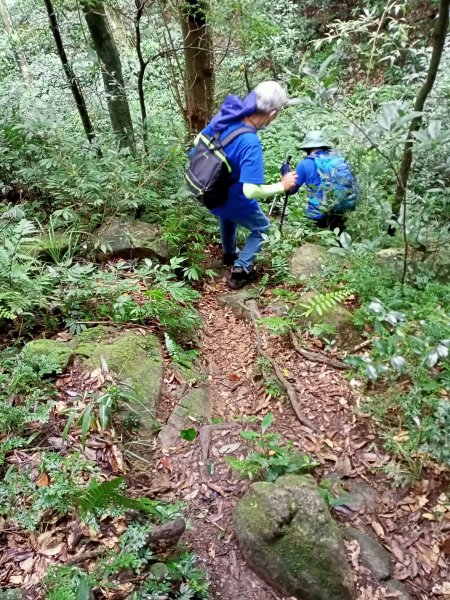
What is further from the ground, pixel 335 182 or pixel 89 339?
pixel 335 182

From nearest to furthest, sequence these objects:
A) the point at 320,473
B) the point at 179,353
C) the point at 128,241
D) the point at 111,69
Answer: the point at 320,473 → the point at 179,353 → the point at 128,241 → the point at 111,69

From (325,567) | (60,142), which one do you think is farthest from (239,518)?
(60,142)

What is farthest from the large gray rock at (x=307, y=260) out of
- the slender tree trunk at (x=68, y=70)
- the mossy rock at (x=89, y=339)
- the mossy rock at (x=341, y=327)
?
the slender tree trunk at (x=68, y=70)

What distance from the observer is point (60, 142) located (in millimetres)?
5504

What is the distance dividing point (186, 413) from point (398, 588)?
181 cm

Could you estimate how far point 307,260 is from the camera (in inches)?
204

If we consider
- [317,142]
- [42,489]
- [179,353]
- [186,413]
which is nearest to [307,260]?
[317,142]

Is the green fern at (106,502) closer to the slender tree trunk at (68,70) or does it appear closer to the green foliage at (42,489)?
the green foliage at (42,489)

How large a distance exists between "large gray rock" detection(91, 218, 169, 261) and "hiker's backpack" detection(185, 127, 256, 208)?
1.03 metres

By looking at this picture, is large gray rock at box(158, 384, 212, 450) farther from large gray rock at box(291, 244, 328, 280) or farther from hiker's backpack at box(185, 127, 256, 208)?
hiker's backpack at box(185, 127, 256, 208)

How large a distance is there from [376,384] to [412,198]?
87.9 inches

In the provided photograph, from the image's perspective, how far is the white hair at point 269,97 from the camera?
4.16 m

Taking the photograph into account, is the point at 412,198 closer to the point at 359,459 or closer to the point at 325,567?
the point at 359,459

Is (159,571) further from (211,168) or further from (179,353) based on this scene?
(211,168)
